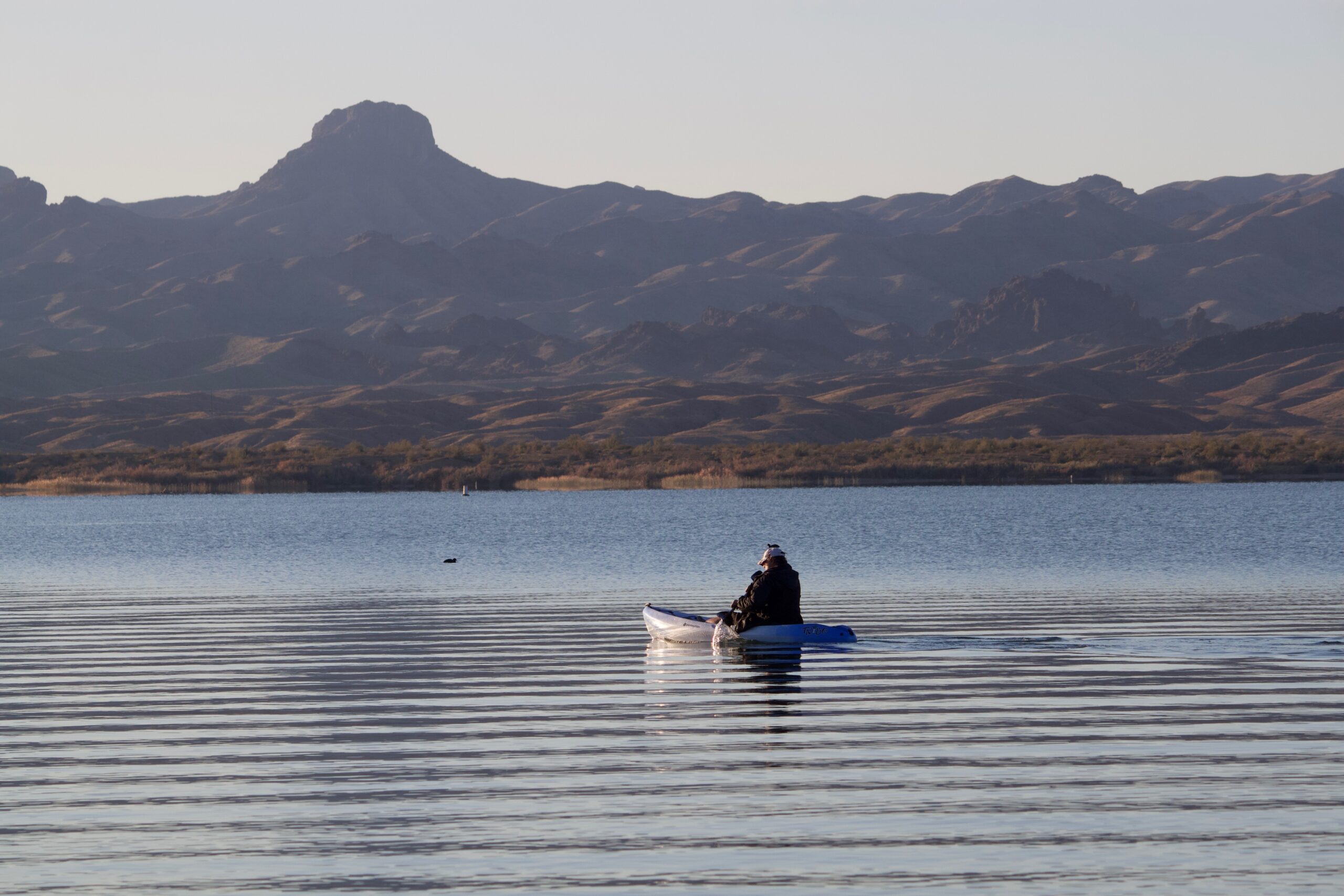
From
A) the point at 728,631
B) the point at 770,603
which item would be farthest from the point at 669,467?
the point at 770,603

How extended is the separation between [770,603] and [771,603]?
0.02 metres

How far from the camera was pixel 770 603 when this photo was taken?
2712cm

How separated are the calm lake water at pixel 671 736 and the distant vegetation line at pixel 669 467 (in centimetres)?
7468

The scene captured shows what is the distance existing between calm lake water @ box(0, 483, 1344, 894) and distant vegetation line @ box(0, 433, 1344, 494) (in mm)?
74678

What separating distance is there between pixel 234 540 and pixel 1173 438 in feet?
393

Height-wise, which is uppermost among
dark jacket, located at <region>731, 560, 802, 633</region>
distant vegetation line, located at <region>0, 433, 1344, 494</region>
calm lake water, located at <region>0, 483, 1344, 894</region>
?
distant vegetation line, located at <region>0, 433, 1344, 494</region>

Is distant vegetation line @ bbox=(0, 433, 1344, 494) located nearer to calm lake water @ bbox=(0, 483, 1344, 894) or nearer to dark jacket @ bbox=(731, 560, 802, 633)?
calm lake water @ bbox=(0, 483, 1344, 894)

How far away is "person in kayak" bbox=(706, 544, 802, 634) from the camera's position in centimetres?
2700

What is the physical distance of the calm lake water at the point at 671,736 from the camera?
41.8ft

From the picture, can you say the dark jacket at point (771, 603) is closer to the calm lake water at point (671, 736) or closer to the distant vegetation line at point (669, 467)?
the calm lake water at point (671, 736)

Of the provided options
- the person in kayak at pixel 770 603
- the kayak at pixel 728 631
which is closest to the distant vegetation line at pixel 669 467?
the kayak at pixel 728 631

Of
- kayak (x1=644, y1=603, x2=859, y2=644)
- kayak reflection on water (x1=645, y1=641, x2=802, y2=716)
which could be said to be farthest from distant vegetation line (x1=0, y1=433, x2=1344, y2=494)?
kayak reflection on water (x1=645, y1=641, x2=802, y2=716)

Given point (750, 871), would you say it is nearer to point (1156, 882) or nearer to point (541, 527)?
point (1156, 882)

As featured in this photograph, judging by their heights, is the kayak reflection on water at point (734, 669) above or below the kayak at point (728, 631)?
below
